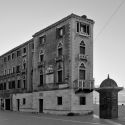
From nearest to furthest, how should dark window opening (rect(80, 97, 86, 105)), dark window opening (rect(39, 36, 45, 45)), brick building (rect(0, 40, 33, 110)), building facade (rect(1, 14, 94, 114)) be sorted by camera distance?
building facade (rect(1, 14, 94, 114)) → dark window opening (rect(80, 97, 86, 105)) → dark window opening (rect(39, 36, 45, 45)) → brick building (rect(0, 40, 33, 110))

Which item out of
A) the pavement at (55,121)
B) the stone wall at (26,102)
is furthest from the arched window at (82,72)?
the stone wall at (26,102)

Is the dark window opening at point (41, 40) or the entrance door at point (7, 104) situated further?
the entrance door at point (7, 104)

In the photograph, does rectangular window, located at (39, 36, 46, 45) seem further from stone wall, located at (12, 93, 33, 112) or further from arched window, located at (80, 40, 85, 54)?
stone wall, located at (12, 93, 33, 112)

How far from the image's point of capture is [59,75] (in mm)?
37750

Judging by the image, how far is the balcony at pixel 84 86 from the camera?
34.6m

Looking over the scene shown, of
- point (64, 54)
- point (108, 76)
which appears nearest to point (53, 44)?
point (64, 54)

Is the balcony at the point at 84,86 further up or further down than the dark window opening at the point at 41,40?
further down

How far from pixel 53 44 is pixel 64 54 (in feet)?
11.7

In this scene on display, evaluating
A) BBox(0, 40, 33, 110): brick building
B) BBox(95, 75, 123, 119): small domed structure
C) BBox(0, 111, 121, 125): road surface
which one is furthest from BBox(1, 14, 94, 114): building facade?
BBox(95, 75, 123, 119): small domed structure

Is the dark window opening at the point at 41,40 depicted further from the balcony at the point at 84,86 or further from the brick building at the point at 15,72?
the balcony at the point at 84,86

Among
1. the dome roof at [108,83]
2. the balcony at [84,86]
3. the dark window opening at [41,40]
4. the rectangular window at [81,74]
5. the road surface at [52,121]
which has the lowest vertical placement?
the road surface at [52,121]

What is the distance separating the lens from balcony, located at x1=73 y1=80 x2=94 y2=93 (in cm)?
3456

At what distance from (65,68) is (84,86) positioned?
379 cm

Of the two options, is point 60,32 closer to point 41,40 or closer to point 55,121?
point 41,40
